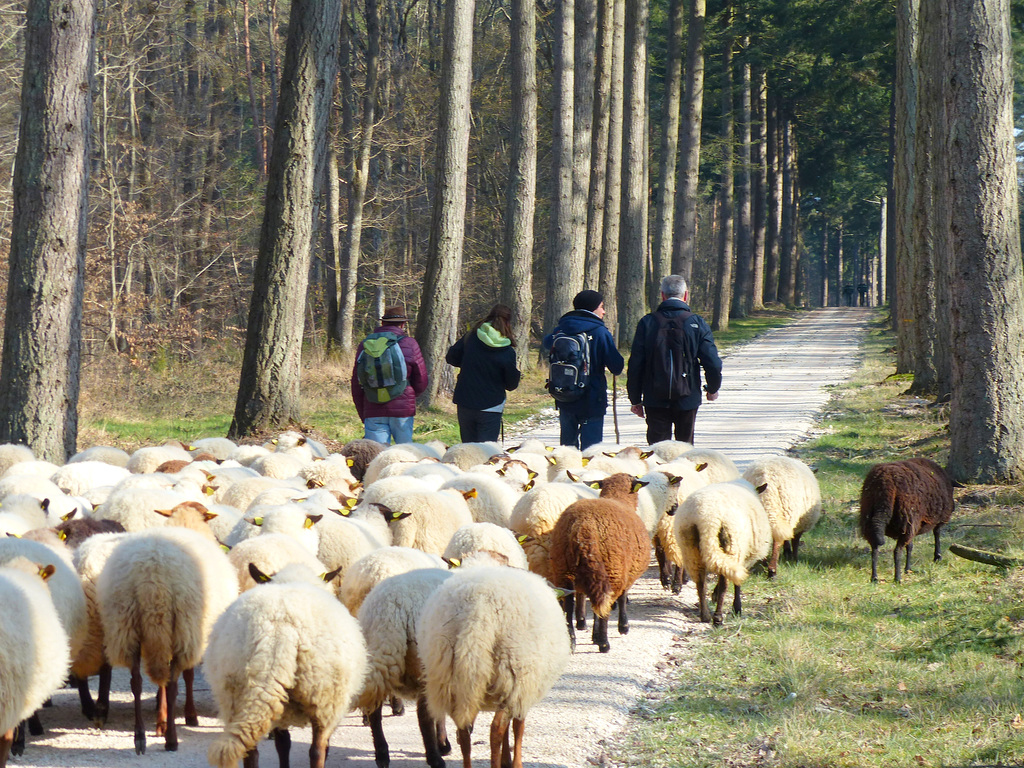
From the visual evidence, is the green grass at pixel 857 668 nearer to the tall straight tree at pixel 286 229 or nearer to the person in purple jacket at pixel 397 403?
the person in purple jacket at pixel 397 403

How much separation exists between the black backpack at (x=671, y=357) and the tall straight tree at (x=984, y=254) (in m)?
2.87

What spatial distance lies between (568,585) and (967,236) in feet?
21.2

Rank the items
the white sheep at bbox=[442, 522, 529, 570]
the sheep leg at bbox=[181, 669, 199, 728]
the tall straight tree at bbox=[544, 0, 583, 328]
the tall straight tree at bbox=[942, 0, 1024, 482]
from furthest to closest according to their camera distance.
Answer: the tall straight tree at bbox=[544, 0, 583, 328] < the tall straight tree at bbox=[942, 0, 1024, 482] < the white sheep at bbox=[442, 522, 529, 570] < the sheep leg at bbox=[181, 669, 199, 728]

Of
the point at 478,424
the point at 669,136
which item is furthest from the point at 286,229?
the point at 669,136

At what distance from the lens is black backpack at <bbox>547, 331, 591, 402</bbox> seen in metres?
10.1

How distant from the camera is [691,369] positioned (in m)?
10.0

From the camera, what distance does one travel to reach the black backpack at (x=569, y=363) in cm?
1010

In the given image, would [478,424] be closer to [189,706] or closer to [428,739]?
[189,706]

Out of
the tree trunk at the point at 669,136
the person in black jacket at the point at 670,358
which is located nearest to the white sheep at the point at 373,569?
the person in black jacket at the point at 670,358

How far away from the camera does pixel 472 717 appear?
172 inches

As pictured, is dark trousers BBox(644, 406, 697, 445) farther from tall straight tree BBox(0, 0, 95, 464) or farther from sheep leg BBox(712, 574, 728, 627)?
tall straight tree BBox(0, 0, 95, 464)

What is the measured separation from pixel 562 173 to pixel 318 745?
18.9 metres

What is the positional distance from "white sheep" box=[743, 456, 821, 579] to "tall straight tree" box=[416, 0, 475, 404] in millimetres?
8767

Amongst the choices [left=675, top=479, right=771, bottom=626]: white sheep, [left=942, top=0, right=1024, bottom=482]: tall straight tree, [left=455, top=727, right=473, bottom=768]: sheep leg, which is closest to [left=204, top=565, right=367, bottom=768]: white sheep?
[left=455, top=727, right=473, bottom=768]: sheep leg
